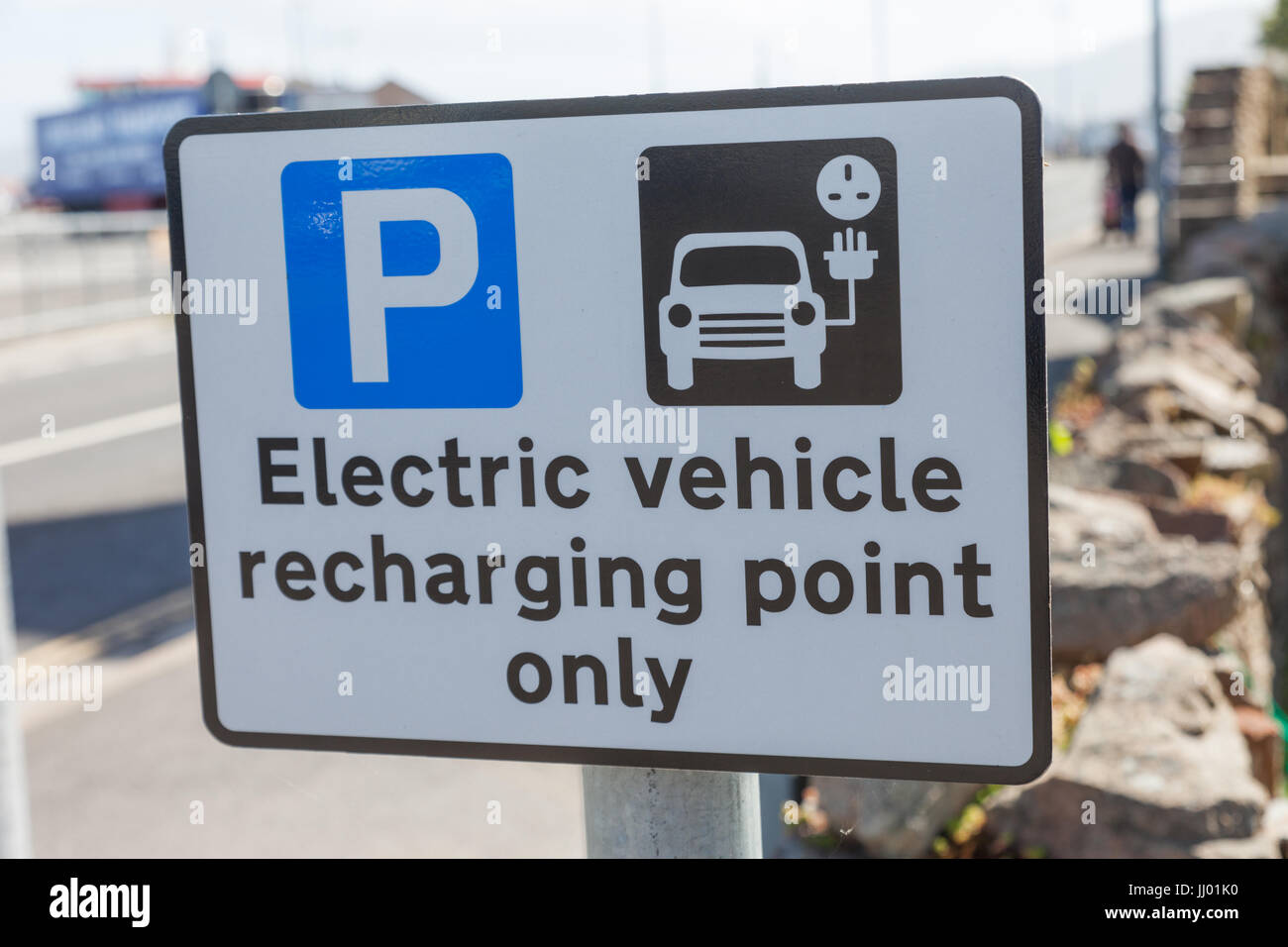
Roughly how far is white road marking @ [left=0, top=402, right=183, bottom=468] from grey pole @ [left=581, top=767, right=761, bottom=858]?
11366mm

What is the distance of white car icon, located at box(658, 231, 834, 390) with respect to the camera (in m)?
1.24

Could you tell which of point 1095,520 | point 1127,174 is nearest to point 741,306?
point 1095,520

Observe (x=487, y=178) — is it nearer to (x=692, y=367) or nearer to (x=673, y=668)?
(x=692, y=367)

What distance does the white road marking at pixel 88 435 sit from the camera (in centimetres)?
1236

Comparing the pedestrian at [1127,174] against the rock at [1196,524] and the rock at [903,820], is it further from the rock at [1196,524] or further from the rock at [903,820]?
the rock at [903,820]

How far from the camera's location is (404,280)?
1353 mm

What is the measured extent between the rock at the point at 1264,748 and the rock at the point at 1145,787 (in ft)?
1.02

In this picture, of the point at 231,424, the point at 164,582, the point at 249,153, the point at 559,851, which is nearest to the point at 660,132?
the point at 249,153

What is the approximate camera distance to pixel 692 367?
4.22ft

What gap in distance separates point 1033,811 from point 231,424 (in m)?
2.91

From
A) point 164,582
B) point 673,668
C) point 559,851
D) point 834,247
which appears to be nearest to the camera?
point 834,247

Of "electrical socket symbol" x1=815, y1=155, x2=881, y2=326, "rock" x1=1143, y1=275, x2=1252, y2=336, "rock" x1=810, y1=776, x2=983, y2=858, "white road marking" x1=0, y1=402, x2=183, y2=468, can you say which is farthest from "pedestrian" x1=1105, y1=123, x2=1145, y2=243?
"electrical socket symbol" x1=815, y1=155, x2=881, y2=326

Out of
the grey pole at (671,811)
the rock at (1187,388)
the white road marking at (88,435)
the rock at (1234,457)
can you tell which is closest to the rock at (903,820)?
the grey pole at (671,811)

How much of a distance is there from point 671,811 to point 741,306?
1.64ft
